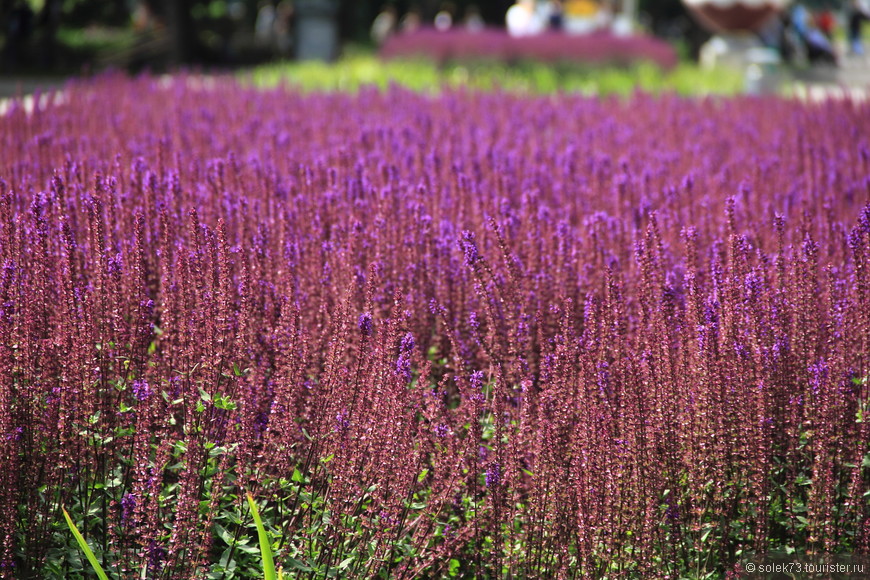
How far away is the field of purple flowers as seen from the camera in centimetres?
289

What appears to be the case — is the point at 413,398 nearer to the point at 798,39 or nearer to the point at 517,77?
the point at 517,77

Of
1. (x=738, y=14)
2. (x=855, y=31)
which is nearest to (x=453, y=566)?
(x=738, y=14)

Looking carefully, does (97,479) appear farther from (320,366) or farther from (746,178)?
(746,178)

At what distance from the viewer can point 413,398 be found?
10.1 feet

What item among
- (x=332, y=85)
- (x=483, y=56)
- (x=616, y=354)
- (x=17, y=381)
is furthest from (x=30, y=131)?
(x=483, y=56)

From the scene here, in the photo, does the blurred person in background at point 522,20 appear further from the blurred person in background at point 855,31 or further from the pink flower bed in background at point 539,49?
the blurred person in background at point 855,31

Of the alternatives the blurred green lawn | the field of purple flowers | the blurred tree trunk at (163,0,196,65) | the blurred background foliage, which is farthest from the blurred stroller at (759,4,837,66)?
the field of purple flowers

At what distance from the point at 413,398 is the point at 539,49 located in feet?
56.6

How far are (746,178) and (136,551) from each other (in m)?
4.09

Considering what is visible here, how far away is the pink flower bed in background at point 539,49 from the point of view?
1895cm

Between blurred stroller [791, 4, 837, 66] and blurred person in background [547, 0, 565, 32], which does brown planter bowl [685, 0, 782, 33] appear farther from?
blurred person in background [547, 0, 565, 32]

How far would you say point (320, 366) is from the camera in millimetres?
3555

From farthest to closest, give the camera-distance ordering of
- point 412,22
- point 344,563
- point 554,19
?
point 554,19 < point 412,22 < point 344,563

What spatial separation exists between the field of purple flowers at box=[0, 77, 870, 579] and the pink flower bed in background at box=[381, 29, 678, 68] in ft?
49.4
